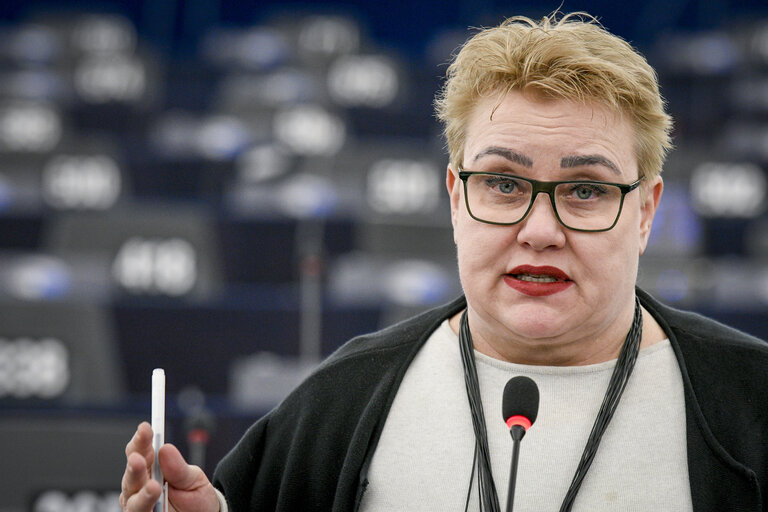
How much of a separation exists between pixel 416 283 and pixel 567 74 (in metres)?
2.65

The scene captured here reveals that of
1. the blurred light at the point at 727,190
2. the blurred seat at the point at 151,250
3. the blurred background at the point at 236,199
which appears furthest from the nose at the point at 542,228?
the blurred light at the point at 727,190

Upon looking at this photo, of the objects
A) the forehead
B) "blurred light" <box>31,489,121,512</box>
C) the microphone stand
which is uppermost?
the forehead

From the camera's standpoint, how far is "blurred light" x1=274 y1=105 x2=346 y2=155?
556 centimetres

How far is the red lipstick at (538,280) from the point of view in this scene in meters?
1.30

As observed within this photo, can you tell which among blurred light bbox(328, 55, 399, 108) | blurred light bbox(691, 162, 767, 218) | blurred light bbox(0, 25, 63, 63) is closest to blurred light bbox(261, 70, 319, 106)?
blurred light bbox(328, 55, 399, 108)

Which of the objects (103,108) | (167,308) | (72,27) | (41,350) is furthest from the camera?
(72,27)

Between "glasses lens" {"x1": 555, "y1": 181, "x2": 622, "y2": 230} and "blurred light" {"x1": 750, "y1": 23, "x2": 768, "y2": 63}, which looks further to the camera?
"blurred light" {"x1": 750, "y1": 23, "x2": 768, "y2": 63}

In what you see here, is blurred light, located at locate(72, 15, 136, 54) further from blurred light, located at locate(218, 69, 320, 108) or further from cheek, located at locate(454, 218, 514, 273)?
cheek, located at locate(454, 218, 514, 273)

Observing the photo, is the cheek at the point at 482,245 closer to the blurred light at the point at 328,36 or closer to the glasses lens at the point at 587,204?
the glasses lens at the point at 587,204

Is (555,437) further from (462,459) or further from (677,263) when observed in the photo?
(677,263)

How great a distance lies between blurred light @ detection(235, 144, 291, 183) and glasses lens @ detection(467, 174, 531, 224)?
3.47 m

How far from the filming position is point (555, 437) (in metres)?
Result: 1.33

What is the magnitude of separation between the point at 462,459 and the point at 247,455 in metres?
0.34

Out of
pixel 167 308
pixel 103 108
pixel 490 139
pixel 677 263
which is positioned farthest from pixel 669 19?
pixel 490 139
